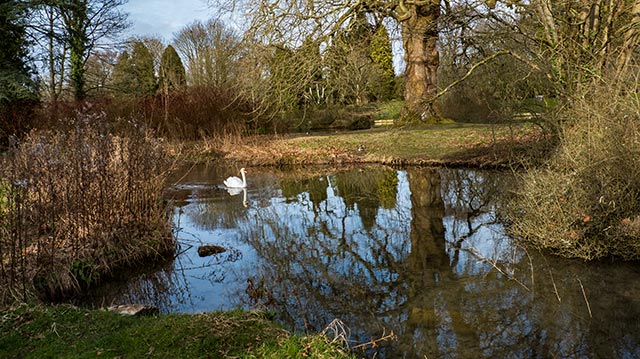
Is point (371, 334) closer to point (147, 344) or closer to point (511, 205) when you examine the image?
point (147, 344)

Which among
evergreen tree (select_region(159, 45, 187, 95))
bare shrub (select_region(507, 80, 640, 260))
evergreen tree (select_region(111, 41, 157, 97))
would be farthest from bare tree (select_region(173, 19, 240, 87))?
bare shrub (select_region(507, 80, 640, 260))

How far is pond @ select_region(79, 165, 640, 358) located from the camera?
3.71 m

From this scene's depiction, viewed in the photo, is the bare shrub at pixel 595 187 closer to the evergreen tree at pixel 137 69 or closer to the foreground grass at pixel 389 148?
the foreground grass at pixel 389 148

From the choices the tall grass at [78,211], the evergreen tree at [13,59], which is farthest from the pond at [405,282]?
the evergreen tree at [13,59]

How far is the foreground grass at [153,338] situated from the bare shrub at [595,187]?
3.44 m

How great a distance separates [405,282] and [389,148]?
10372mm

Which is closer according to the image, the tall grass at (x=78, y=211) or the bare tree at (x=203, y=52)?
the tall grass at (x=78, y=211)

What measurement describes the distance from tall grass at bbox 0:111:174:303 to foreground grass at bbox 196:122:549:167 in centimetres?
755

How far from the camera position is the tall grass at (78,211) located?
15.5 ft

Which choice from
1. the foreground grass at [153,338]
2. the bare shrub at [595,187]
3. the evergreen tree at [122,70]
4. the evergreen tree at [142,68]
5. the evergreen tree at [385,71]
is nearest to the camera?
the foreground grass at [153,338]

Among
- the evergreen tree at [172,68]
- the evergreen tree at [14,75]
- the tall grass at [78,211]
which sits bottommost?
the tall grass at [78,211]

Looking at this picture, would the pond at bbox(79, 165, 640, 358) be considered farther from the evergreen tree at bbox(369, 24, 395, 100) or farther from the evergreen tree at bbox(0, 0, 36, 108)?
the evergreen tree at bbox(369, 24, 395, 100)

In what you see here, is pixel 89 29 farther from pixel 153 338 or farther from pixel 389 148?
pixel 153 338

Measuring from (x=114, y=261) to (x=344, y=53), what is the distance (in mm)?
7762
